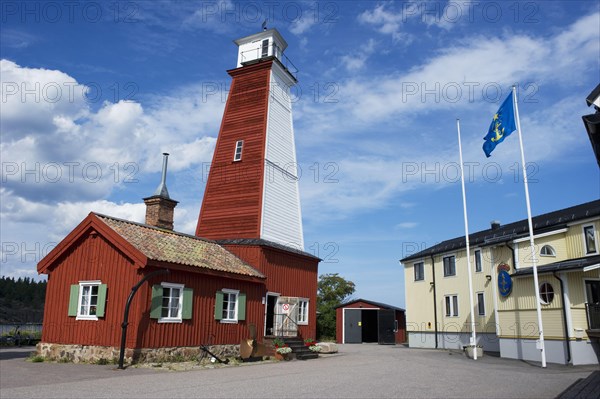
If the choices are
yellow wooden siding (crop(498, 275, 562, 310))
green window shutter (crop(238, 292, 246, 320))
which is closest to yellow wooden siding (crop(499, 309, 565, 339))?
yellow wooden siding (crop(498, 275, 562, 310))

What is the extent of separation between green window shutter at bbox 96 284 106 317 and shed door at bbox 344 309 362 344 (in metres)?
27.5

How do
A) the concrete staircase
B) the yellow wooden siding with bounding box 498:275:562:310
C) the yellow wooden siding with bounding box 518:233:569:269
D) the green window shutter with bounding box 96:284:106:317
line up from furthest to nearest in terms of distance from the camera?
the yellow wooden siding with bounding box 518:233:569:269
the concrete staircase
the yellow wooden siding with bounding box 498:275:562:310
the green window shutter with bounding box 96:284:106:317

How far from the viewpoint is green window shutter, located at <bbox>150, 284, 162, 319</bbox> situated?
675 inches

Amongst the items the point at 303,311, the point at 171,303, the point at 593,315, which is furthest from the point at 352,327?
the point at 171,303

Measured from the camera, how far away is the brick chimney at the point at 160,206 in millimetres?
23875

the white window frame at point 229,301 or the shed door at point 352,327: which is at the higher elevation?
the white window frame at point 229,301

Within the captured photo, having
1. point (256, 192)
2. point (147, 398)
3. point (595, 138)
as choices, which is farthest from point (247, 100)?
point (595, 138)

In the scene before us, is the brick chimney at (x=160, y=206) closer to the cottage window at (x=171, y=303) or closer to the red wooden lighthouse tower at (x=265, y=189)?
the red wooden lighthouse tower at (x=265, y=189)

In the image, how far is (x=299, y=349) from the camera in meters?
22.2

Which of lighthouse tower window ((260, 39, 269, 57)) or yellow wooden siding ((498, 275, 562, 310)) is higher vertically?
lighthouse tower window ((260, 39, 269, 57))

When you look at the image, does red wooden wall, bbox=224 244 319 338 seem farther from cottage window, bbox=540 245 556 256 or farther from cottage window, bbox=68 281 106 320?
cottage window, bbox=540 245 556 256

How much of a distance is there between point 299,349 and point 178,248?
720 cm

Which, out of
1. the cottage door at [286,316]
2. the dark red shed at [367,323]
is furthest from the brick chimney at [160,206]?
the dark red shed at [367,323]

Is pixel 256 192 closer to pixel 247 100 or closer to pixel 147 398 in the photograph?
pixel 247 100
